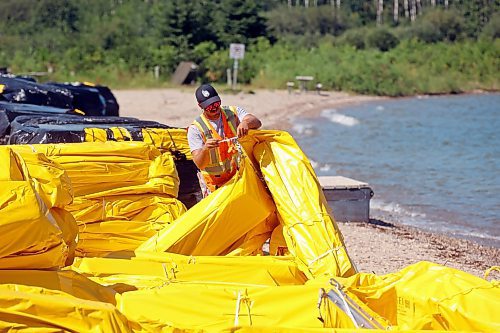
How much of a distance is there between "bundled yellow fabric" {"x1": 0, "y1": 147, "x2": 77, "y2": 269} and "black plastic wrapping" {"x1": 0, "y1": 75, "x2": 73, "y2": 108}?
6516 mm

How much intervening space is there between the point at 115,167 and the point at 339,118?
25.4m

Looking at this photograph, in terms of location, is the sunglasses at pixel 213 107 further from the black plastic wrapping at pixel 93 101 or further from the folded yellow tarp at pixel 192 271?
the black plastic wrapping at pixel 93 101

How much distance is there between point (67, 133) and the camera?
7.21m

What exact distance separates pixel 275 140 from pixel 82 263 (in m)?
1.94

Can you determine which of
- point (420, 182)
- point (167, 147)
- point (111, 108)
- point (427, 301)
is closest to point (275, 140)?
point (167, 147)

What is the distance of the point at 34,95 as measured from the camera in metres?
11.4

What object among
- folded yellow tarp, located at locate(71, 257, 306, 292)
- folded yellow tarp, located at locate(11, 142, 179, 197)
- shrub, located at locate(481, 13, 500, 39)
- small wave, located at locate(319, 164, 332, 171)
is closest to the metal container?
folded yellow tarp, located at locate(11, 142, 179, 197)

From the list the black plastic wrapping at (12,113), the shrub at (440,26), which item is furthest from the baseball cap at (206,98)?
the shrub at (440,26)

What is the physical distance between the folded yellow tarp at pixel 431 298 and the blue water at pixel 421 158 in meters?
7.08

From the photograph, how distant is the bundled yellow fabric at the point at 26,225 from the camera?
172 inches

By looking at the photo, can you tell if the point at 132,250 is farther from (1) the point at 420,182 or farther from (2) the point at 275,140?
(1) the point at 420,182

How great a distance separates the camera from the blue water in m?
14.2

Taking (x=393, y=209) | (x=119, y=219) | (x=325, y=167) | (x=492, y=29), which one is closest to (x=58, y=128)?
(x=119, y=219)

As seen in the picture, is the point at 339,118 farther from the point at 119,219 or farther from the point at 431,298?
the point at 431,298
